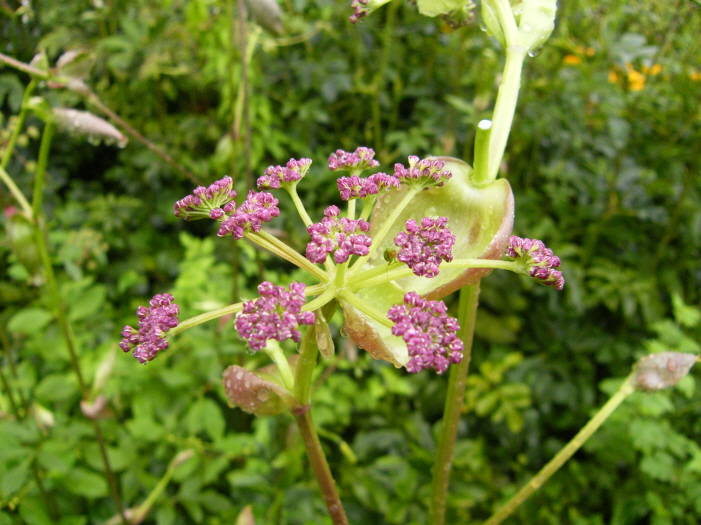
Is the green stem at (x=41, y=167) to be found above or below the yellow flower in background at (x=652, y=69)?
above

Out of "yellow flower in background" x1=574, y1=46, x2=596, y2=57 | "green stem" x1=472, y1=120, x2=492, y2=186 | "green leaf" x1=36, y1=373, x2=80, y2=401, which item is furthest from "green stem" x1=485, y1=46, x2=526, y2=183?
"yellow flower in background" x1=574, y1=46, x2=596, y2=57

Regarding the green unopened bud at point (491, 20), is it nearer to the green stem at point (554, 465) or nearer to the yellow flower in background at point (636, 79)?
→ the green stem at point (554, 465)

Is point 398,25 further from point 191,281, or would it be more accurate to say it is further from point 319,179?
point 191,281

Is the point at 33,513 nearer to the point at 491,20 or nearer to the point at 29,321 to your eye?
the point at 29,321

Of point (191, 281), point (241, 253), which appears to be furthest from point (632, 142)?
point (191, 281)

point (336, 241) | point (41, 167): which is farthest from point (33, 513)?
point (336, 241)

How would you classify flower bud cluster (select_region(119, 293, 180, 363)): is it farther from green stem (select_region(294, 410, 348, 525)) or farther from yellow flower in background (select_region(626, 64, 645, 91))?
yellow flower in background (select_region(626, 64, 645, 91))

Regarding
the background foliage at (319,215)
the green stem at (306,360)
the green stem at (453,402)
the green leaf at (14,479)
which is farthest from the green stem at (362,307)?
the green leaf at (14,479)
